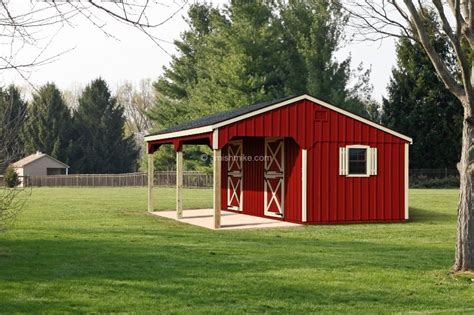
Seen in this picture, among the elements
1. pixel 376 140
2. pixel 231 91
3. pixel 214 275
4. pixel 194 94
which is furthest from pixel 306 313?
pixel 194 94

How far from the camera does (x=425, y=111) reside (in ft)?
148

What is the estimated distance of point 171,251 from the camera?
1155 centimetres

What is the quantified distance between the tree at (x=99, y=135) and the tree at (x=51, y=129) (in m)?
0.97

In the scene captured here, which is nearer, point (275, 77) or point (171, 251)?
point (171, 251)

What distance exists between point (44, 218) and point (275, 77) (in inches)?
1081

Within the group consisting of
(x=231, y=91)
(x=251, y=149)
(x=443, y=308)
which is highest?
(x=231, y=91)

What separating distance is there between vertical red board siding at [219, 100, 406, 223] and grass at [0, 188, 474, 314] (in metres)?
1.72

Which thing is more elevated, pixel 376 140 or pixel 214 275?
pixel 376 140

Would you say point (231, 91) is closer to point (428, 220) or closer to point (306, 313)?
point (428, 220)

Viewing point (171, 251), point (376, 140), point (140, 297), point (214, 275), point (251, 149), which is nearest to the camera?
point (140, 297)

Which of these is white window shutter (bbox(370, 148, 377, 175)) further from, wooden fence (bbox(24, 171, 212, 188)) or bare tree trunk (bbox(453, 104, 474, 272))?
wooden fence (bbox(24, 171, 212, 188))

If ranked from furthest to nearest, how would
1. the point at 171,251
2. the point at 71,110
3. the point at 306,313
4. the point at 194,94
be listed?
the point at 71,110
the point at 194,94
the point at 171,251
the point at 306,313

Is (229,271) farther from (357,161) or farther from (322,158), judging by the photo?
(357,161)

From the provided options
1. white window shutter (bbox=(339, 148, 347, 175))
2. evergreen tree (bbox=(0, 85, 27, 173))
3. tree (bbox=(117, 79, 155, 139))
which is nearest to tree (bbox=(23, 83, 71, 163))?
tree (bbox=(117, 79, 155, 139))
